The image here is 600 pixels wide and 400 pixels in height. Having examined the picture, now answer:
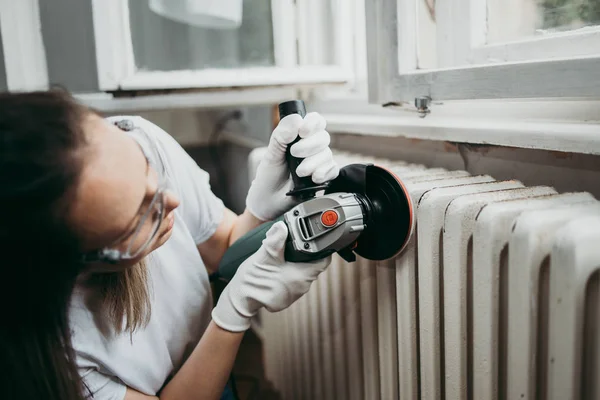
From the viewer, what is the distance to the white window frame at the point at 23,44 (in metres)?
1.08

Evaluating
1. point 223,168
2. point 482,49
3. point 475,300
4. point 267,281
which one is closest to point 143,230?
point 267,281

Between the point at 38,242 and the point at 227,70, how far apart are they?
2.35ft

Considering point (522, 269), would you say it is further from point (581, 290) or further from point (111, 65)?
point (111, 65)

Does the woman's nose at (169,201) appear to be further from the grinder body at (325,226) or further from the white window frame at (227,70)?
the white window frame at (227,70)

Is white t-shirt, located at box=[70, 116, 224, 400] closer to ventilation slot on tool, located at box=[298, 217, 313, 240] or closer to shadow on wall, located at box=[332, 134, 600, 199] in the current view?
ventilation slot on tool, located at box=[298, 217, 313, 240]

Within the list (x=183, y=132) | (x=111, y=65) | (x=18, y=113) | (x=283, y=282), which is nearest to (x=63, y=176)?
(x=18, y=113)

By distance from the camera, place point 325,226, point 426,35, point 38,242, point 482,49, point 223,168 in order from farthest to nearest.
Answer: point 223,168, point 426,35, point 482,49, point 325,226, point 38,242

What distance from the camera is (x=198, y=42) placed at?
1.25 metres

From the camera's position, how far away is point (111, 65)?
1072 mm

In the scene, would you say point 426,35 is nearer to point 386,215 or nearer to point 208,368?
point 386,215

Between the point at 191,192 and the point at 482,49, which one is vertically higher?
the point at 482,49

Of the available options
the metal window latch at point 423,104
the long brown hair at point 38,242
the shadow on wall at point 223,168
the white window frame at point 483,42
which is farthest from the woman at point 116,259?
the shadow on wall at point 223,168

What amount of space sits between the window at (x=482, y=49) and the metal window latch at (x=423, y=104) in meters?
0.01

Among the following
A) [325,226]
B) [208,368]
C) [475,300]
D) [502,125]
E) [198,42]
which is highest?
[198,42]
